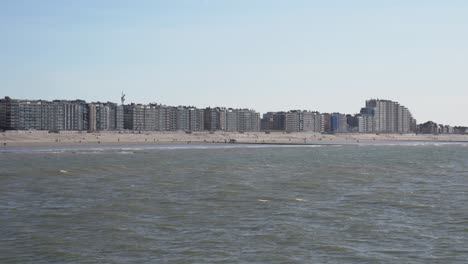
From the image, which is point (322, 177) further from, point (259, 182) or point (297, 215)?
point (297, 215)

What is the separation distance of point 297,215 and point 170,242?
6115 millimetres

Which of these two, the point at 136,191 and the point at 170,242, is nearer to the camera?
the point at 170,242

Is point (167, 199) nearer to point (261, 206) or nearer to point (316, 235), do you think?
point (261, 206)

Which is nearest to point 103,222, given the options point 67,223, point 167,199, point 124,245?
point 67,223

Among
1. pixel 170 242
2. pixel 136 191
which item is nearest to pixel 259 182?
pixel 136 191

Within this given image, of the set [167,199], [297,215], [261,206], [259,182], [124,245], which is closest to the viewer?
[124,245]

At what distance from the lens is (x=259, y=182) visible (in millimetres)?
34156

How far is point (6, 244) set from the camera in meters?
16.4

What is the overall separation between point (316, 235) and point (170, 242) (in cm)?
435

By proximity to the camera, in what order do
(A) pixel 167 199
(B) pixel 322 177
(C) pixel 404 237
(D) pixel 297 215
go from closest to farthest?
(C) pixel 404 237, (D) pixel 297 215, (A) pixel 167 199, (B) pixel 322 177

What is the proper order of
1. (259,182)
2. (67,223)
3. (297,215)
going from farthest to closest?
(259,182)
(297,215)
(67,223)

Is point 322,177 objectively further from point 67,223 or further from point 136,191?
point 67,223

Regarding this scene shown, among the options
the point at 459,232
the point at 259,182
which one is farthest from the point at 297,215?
the point at 259,182

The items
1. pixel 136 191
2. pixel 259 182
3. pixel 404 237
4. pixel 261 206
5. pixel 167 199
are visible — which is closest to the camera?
pixel 404 237
